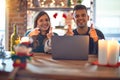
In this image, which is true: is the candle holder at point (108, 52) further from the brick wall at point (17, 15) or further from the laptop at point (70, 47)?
the brick wall at point (17, 15)

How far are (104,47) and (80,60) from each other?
0.22 metres

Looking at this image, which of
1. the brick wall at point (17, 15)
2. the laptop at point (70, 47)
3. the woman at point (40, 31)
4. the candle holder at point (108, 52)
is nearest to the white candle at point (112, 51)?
the candle holder at point (108, 52)

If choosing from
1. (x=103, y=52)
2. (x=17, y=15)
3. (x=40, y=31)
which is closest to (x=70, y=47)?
(x=103, y=52)

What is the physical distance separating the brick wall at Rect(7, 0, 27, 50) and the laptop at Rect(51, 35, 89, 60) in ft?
8.94

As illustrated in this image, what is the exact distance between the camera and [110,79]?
1.12m

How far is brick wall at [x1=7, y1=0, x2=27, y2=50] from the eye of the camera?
4.29 meters

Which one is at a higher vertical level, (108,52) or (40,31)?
(40,31)

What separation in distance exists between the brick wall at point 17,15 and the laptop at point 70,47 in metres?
2.73

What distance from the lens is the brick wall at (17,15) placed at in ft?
14.1

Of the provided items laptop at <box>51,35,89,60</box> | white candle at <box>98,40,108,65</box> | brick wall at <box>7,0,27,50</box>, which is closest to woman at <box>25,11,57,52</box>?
laptop at <box>51,35,89,60</box>

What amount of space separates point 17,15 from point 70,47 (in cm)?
290

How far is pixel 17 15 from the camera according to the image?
170 inches

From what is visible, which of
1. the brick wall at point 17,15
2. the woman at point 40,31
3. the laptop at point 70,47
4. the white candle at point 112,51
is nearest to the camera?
the white candle at point 112,51

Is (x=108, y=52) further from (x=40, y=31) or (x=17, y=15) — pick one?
(x=17, y=15)
